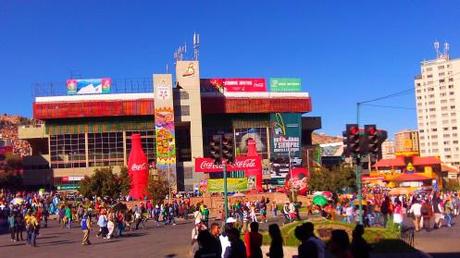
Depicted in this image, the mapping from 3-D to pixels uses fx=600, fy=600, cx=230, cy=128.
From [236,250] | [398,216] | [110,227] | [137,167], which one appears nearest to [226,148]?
[398,216]

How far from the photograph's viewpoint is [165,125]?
9081 cm

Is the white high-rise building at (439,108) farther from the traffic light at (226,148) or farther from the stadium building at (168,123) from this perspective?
the traffic light at (226,148)

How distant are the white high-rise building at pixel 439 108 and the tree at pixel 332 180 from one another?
98176mm

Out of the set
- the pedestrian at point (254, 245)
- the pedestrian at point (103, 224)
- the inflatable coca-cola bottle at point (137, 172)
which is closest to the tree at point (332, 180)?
the inflatable coca-cola bottle at point (137, 172)

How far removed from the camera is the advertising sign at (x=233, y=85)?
102000mm

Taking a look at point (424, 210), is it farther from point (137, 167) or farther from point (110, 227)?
point (137, 167)

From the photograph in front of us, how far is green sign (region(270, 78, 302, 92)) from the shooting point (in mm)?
105125

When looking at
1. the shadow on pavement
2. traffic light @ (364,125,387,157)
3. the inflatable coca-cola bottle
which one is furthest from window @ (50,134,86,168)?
the shadow on pavement

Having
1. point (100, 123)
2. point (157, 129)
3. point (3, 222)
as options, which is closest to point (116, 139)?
point (100, 123)

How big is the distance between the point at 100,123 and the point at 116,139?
3.70 m

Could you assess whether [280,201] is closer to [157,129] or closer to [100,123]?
[157,129]

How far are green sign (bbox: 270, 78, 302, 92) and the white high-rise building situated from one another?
66355 mm

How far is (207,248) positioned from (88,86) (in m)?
93.7

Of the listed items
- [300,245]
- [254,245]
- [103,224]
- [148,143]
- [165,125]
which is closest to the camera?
[300,245]
